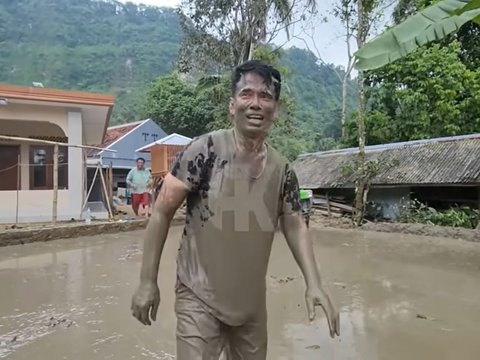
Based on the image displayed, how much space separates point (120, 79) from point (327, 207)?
1462 inches

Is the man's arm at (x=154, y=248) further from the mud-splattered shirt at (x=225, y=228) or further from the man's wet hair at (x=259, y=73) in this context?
the man's wet hair at (x=259, y=73)

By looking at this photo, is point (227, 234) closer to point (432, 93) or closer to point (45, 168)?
point (45, 168)

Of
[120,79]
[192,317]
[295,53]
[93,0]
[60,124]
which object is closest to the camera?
[192,317]

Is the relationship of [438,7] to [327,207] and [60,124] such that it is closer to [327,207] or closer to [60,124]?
[60,124]

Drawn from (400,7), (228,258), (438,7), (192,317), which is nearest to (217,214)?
(228,258)

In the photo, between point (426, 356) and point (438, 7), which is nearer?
point (426, 356)

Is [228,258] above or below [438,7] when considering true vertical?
below

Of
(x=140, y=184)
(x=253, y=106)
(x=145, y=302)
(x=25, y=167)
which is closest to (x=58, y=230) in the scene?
(x=140, y=184)

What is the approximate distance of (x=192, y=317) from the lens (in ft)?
6.21

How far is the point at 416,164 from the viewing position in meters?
14.3

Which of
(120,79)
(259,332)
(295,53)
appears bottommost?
(259,332)

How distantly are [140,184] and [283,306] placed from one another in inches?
313

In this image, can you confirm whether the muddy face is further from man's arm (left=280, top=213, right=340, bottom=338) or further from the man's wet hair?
man's arm (left=280, top=213, right=340, bottom=338)

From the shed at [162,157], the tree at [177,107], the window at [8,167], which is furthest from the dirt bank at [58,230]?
the tree at [177,107]
